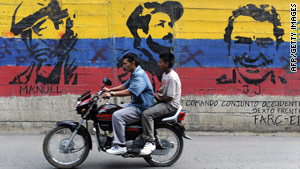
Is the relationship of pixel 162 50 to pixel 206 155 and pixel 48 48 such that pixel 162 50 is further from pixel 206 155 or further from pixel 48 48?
pixel 206 155

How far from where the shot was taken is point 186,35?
25.6 feet

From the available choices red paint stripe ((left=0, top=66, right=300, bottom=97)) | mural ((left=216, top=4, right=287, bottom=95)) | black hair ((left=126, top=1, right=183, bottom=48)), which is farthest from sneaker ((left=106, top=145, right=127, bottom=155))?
mural ((left=216, top=4, right=287, bottom=95))

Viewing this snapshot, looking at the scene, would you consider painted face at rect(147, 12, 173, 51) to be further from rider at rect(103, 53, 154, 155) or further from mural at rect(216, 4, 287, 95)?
rider at rect(103, 53, 154, 155)

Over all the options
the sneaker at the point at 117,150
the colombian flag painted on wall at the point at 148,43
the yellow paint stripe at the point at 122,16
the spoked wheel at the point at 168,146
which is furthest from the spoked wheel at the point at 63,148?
the yellow paint stripe at the point at 122,16

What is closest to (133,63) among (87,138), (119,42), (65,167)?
(87,138)

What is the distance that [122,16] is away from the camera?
7746 millimetres

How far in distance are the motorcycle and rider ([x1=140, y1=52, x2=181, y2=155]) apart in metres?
0.11

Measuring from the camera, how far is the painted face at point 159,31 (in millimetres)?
7785

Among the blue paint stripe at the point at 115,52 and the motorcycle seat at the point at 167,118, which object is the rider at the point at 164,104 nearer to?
the motorcycle seat at the point at 167,118

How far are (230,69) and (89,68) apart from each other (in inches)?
130

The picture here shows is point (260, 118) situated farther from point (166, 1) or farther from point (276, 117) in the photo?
point (166, 1)

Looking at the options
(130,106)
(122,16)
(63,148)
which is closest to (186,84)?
(122,16)

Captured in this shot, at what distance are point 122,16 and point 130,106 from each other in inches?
132

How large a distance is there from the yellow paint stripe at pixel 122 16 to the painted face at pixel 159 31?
0.08 meters
